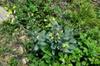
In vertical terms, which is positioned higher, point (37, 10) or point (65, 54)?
point (37, 10)

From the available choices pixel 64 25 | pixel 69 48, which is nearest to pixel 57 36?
pixel 69 48

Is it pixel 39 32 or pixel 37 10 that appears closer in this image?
pixel 39 32

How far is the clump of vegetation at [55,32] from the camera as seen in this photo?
3.94 metres

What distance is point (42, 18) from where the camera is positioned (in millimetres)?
4660

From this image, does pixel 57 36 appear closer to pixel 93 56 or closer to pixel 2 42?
pixel 93 56

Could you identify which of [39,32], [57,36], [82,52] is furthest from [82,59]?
[39,32]

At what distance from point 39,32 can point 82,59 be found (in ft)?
3.05

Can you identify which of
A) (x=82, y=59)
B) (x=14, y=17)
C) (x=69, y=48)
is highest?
(x=14, y=17)

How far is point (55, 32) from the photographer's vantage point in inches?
158

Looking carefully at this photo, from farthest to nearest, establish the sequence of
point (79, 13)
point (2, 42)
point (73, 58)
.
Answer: point (79, 13) < point (2, 42) < point (73, 58)

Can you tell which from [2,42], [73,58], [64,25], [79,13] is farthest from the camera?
[79,13]

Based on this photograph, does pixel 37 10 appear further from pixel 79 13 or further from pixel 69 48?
pixel 69 48

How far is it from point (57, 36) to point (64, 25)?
2.00 ft

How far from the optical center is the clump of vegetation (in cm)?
394
